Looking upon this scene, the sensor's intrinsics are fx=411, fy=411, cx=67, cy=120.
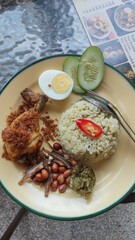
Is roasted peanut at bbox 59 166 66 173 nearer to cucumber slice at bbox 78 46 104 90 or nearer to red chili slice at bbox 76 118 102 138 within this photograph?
red chili slice at bbox 76 118 102 138

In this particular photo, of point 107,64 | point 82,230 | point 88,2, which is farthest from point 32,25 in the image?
point 82,230

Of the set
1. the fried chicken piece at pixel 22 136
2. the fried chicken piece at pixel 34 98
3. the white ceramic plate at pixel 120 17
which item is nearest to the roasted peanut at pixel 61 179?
the fried chicken piece at pixel 22 136

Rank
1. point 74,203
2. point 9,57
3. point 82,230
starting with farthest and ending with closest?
1. point 82,230
2. point 9,57
3. point 74,203

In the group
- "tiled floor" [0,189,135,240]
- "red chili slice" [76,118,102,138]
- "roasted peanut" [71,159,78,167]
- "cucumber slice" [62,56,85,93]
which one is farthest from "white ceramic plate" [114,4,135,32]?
"tiled floor" [0,189,135,240]

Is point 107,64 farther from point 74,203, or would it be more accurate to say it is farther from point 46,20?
point 74,203

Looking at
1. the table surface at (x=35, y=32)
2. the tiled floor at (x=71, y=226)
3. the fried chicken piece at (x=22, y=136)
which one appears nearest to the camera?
the fried chicken piece at (x=22, y=136)

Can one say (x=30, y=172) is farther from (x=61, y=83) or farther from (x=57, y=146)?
(x=61, y=83)

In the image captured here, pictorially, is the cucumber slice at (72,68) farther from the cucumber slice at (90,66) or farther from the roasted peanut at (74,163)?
the roasted peanut at (74,163)
